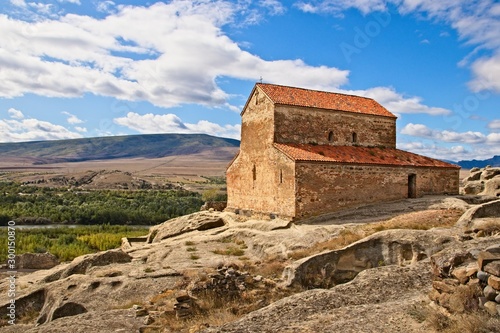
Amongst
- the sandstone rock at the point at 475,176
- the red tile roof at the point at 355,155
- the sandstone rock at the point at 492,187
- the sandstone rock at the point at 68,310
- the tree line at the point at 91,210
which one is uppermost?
the red tile roof at the point at 355,155

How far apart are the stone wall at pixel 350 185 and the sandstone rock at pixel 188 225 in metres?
6.04

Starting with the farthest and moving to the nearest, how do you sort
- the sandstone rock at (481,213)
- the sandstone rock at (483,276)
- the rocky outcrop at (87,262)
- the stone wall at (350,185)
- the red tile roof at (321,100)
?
1. the red tile roof at (321,100)
2. the stone wall at (350,185)
3. the rocky outcrop at (87,262)
4. the sandstone rock at (481,213)
5. the sandstone rock at (483,276)

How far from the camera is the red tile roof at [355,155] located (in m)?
20.6

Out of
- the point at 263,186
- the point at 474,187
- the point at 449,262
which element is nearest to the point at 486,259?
the point at 449,262

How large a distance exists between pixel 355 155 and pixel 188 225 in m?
10.1

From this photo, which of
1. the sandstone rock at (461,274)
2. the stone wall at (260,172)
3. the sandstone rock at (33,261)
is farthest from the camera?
the sandstone rock at (33,261)

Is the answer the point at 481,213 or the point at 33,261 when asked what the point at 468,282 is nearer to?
the point at 481,213

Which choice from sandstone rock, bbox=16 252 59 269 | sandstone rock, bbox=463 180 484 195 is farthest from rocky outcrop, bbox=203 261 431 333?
sandstone rock, bbox=16 252 59 269

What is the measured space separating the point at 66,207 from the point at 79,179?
58.6m

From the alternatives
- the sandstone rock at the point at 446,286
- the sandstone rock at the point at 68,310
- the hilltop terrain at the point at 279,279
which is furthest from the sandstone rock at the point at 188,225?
the sandstone rock at the point at 446,286

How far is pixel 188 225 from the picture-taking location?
2367 centimetres

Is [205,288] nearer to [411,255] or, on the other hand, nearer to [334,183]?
[411,255]

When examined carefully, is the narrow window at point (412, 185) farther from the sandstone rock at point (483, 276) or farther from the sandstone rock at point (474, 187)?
the sandstone rock at point (483, 276)

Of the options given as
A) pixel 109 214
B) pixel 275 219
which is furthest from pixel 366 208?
pixel 109 214
